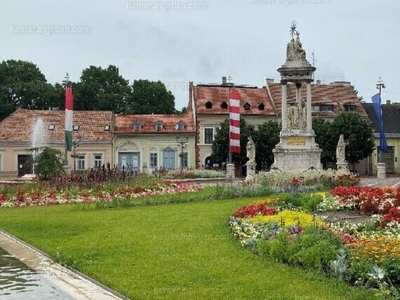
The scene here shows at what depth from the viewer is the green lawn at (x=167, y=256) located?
8820mm

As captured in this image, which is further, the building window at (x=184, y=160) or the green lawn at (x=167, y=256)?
the building window at (x=184, y=160)

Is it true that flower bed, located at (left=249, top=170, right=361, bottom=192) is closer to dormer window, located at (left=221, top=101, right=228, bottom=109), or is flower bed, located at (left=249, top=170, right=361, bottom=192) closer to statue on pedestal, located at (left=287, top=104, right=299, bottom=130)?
statue on pedestal, located at (left=287, top=104, right=299, bottom=130)

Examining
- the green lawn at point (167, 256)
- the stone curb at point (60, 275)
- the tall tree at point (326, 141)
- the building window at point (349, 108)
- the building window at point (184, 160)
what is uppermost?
the building window at point (349, 108)

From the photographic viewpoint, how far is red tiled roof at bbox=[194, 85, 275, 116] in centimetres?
6034

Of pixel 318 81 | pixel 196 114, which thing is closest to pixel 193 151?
pixel 196 114

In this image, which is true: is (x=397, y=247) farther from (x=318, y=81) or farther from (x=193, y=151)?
(x=318, y=81)

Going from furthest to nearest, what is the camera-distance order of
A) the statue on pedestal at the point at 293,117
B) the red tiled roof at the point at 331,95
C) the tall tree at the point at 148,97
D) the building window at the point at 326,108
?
the tall tree at the point at 148,97, the building window at the point at 326,108, the red tiled roof at the point at 331,95, the statue on pedestal at the point at 293,117

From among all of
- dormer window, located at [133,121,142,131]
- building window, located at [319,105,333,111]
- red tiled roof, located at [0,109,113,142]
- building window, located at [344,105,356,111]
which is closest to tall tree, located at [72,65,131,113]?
red tiled roof, located at [0,109,113,142]

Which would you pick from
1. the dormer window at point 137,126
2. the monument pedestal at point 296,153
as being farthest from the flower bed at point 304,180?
the dormer window at point 137,126

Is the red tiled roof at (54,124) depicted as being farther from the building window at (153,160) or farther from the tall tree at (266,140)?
the tall tree at (266,140)

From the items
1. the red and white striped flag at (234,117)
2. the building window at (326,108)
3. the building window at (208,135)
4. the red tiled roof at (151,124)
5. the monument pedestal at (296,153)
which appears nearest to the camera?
the monument pedestal at (296,153)

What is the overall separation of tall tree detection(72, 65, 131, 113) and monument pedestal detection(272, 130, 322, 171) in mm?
42051

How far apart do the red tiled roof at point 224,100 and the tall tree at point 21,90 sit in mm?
20883

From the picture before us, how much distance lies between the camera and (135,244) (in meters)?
12.9
